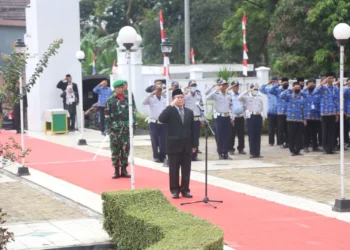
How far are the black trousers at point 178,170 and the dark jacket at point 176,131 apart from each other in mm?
113

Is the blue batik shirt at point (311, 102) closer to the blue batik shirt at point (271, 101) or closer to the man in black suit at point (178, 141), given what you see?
the blue batik shirt at point (271, 101)

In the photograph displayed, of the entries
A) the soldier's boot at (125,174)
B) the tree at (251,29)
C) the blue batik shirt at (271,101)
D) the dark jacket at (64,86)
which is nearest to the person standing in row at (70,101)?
the dark jacket at (64,86)

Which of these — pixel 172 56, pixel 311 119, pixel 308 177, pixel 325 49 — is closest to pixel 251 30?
pixel 172 56

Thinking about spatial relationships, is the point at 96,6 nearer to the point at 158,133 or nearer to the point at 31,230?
the point at 158,133

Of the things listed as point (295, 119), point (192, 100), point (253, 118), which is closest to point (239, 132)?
point (253, 118)

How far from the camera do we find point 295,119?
1786 cm

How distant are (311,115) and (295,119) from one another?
2.86ft

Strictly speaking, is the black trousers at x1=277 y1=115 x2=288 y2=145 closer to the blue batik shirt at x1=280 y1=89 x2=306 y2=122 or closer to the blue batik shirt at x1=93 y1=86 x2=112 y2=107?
the blue batik shirt at x1=280 y1=89 x2=306 y2=122

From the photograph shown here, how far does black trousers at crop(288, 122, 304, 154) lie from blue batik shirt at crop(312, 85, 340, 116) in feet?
2.28

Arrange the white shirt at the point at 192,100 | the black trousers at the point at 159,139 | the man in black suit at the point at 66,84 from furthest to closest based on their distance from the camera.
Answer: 1. the man in black suit at the point at 66,84
2. the white shirt at the point at 192,100
3. the black trousers at the point at 159,139

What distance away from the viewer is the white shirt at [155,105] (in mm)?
16469

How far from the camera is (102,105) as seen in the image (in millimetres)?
23109

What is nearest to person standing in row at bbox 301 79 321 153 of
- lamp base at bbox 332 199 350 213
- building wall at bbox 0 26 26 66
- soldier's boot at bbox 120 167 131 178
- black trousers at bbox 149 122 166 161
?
black trousers at bbox 149 122 166 161

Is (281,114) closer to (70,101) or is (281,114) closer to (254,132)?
(254,132)
